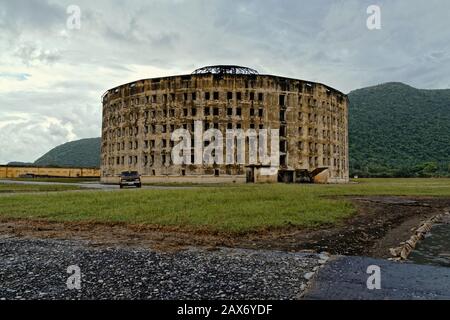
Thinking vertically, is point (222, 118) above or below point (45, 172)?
above

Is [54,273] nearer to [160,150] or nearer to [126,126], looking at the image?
[160,150]

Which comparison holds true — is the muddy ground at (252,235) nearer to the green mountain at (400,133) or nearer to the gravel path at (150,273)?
the gravel path at (150,273)

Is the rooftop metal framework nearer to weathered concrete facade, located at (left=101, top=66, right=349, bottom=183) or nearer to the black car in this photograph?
weathered concrete facade, located at (left=101, top=66, right=349, bottom=183)

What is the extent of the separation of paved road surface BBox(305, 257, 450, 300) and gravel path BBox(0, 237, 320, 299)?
392 mm

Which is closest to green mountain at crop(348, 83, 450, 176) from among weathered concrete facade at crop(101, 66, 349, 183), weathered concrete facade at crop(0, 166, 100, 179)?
weathered concrete facade at crop(101, 66, 349, 183)

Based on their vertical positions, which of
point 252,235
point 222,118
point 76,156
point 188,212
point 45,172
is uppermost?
point 222,118

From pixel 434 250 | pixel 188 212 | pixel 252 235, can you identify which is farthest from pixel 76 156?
pixel 434 250

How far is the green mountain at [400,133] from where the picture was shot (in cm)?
10711

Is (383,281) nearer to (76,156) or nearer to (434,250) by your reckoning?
(434,250)

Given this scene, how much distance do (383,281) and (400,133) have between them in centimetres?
13350

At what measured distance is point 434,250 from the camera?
31.7 feet

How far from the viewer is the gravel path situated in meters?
6.04

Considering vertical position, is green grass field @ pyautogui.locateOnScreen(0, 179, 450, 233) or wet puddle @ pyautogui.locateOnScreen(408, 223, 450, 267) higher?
green grass field @ pyautogui.locateOnScreen(0, 179, 450, 233)
